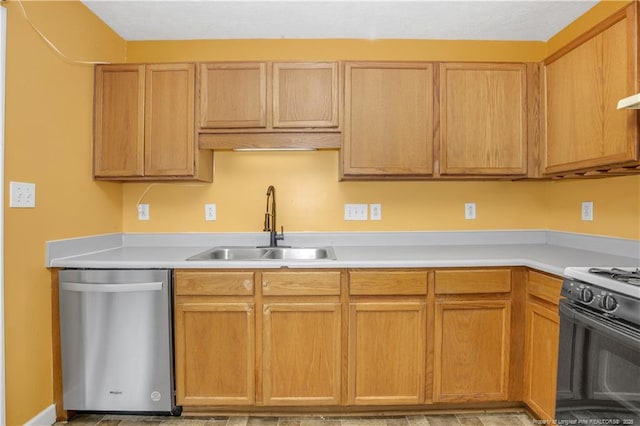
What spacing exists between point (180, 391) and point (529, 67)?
2.84 metres

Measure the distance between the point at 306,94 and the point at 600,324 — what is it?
1.89m

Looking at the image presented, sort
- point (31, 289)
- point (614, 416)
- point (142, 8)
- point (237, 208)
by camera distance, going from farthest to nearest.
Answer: point (237, 208) → point (142, 8) → point (31, 289) → point (614, 416)

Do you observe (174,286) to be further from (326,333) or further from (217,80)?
(217,80)

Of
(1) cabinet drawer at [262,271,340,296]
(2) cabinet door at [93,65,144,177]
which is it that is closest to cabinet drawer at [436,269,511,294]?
(1) cabinet drawer at [262,271,340,296]

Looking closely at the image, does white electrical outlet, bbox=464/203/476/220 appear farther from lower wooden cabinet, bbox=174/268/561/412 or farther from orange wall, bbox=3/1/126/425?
orange wall, bbox=3/1/126/425

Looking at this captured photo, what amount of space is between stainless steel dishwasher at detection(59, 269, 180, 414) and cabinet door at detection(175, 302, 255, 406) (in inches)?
2.9

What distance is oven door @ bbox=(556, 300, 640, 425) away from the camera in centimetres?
133

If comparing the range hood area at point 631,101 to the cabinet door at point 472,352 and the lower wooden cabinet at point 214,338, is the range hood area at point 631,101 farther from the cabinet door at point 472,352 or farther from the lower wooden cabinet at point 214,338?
the lower wooden cabinet at point 214,338

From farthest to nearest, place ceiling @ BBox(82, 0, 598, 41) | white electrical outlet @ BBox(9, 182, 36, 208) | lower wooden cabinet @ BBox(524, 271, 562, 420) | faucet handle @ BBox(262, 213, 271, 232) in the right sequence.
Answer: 1. faucet handle @ BBox(262, 213, 271, 232)
2. ceiling @ BBox(82, 0, 598, 41)
3. lower wooden cabinet @ BBox(524, 271, 562, 420)
4. white electrical outlet @ BBox(9, 182, 36, 208)

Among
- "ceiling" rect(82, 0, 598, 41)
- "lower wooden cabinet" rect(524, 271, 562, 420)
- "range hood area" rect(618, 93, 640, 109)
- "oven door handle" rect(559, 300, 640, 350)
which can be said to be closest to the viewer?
"oven door handle" rect(559, 300, 640, 350)

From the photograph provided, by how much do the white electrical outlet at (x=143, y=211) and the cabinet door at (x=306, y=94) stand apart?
1.15 meters

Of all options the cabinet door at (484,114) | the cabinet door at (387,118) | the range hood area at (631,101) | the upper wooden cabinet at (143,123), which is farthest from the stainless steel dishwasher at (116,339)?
the range hood area at (631,101)

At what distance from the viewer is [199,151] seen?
7.66ft

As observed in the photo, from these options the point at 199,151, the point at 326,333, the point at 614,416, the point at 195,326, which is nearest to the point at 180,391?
the point at 195,326
